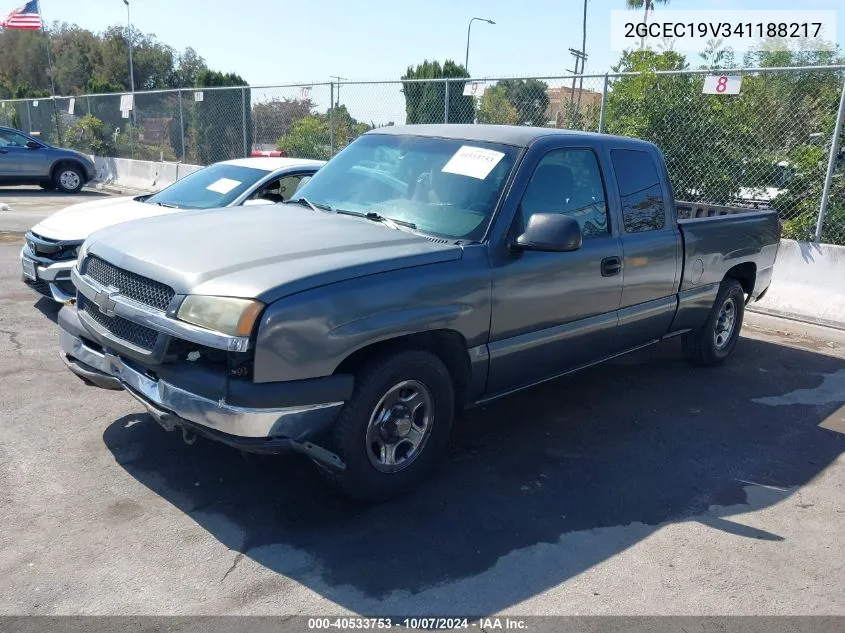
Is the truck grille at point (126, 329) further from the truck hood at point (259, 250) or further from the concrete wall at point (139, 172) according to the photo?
the concrete wall at point (139, 172)

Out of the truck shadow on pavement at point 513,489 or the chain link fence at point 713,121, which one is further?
the chain link fence at point 713,121

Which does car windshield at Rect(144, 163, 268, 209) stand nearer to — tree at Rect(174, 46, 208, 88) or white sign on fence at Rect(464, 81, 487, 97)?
white sign on fence at Rect(464, 81, 487, 97)

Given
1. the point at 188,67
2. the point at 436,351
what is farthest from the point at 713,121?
the point at 188,67

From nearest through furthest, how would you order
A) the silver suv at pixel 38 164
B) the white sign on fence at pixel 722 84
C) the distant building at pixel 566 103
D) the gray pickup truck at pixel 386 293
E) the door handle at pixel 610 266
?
1. the gray pickup truck at pixel 386 293
2. the door handle at pixel 610 266
3. the white sign on fence at pixel 722 84
4. the distant building at pixel 566 103
5. the silver suv at pixel 38 164

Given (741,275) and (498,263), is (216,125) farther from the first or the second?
(498,263)

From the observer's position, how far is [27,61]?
5859cm

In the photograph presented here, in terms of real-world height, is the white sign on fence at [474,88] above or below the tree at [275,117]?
above

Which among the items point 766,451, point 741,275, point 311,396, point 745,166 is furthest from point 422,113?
point 311,396

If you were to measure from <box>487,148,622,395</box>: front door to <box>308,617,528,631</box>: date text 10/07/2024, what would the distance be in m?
1.53

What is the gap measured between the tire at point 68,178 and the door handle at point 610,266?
16.5m

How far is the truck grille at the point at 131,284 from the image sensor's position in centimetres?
345

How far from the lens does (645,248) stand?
513 centimetres

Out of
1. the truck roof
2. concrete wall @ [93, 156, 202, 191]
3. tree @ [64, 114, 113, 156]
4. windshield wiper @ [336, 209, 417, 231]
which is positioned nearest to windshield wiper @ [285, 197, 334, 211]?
windshield wiper @ [336, 209, 417, 231]

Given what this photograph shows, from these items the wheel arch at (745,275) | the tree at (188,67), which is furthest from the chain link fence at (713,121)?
the tree at (188,67)
